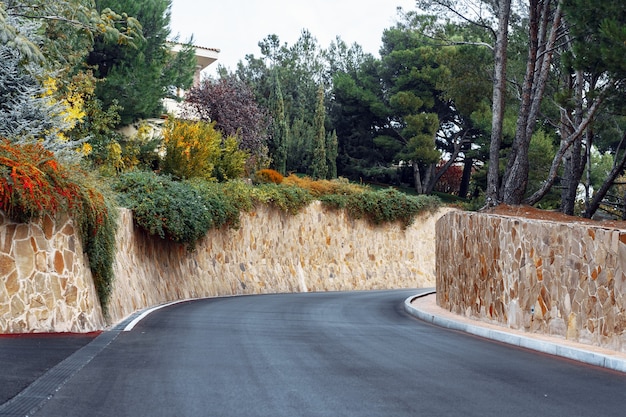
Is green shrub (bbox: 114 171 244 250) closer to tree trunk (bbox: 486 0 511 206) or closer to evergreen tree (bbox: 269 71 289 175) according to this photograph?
tree trunk (bbox: 486 0 511 206)

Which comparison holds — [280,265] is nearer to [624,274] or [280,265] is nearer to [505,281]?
[505,281]

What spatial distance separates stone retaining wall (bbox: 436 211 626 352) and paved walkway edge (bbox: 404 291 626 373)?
30.0 inches

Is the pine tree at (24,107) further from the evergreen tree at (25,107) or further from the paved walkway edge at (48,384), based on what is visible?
the paved walkway edge at (48,384)

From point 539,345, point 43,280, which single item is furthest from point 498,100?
point 43,280

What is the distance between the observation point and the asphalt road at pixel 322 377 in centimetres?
700

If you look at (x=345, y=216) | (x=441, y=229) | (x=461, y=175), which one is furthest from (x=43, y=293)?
(x=461, y=175)

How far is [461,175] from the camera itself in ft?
195

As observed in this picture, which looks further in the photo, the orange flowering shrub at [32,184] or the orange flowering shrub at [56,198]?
the orange flowering shrub at [56,198]

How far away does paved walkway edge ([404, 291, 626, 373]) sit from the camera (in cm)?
1029

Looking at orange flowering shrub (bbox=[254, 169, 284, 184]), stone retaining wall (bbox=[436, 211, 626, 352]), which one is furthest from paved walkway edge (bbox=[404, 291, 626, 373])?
orange flowering shrub (bbox=[254, 169, 284, 184])

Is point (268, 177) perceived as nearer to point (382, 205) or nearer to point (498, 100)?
point (382, 205)

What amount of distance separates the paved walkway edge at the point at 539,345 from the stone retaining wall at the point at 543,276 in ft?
2.50

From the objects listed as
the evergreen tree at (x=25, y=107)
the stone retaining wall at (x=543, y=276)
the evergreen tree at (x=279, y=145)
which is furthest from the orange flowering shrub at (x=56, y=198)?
the evergreen tree at (x=279, y=145)

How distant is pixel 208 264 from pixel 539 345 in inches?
647
